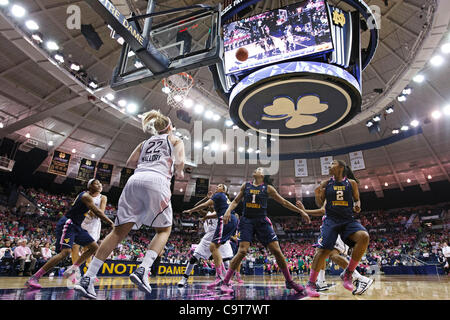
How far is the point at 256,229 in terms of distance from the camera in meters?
4.38

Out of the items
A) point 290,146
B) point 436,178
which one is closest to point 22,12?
point 290,146

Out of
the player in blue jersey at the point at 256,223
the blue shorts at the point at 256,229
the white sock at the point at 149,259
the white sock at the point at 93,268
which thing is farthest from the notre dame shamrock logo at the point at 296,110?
the white sock at the point at 93,268

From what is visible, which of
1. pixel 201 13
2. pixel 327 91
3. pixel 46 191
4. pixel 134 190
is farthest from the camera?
pixel 46 191

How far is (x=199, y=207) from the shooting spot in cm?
607

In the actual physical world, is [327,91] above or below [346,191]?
above

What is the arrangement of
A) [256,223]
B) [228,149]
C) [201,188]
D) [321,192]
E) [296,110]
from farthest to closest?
[228,149] < [201,188] < [296,110] < [256,223] < [321,192]

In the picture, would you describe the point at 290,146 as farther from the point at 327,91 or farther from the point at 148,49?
the point at 148,49

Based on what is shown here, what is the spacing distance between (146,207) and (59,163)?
20.4 m

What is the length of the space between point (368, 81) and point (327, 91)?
12.0m

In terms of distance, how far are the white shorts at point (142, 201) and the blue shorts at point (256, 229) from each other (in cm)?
199

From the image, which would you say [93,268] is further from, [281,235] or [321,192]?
[281,235]

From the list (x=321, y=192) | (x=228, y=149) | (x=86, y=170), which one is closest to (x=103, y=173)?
(x=86, y=170)

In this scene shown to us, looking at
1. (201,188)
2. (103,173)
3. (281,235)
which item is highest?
(103,173)

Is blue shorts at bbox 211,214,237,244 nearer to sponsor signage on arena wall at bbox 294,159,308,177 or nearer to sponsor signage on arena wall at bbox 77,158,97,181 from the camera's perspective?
sponsor signage on arena wall at bbox 294,159,308,177
